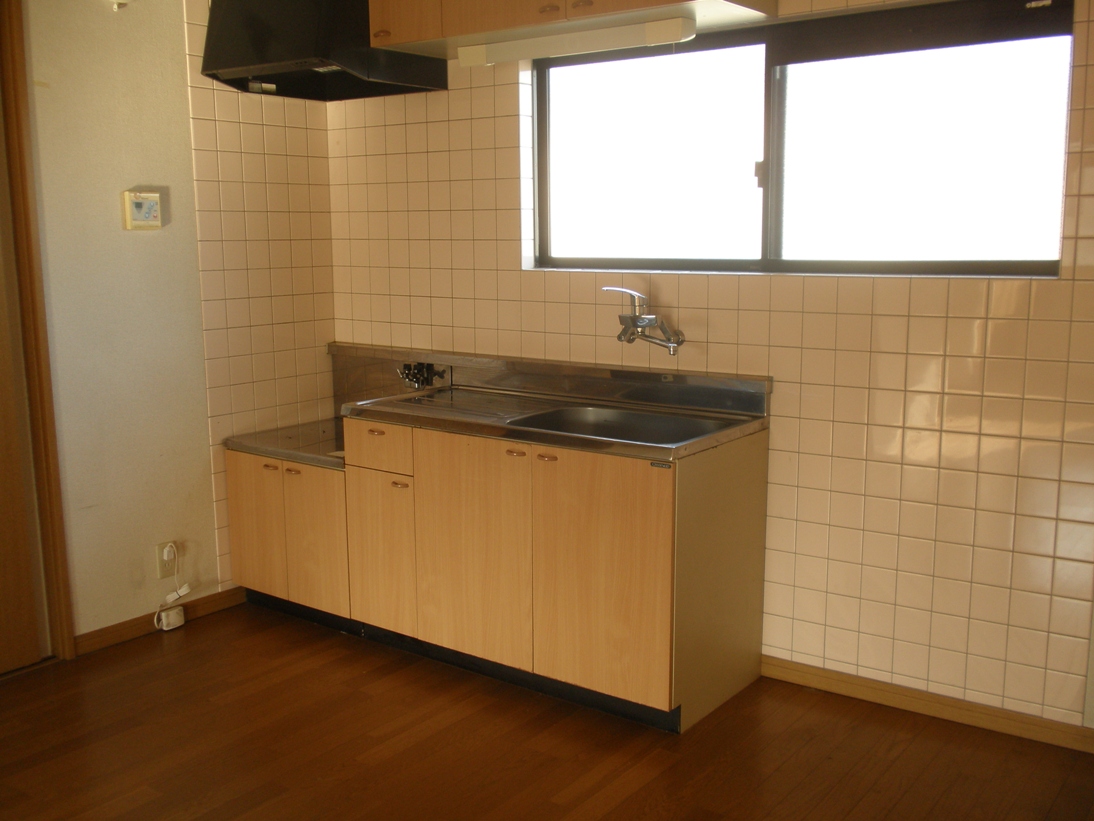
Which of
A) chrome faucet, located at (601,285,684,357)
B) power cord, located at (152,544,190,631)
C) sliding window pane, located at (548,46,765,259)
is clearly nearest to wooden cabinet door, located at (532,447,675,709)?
chrome faucet, located at (601,285,684,357)

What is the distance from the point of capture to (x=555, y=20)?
2781 millimetres

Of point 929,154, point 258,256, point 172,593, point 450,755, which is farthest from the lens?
point 258,256

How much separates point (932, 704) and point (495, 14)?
2402 millimetres

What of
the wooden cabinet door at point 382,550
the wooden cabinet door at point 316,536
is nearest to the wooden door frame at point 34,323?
the wooden cabinet door at point 316,536

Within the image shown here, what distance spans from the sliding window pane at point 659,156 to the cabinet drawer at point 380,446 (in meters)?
0.93

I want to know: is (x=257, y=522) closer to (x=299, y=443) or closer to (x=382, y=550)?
(x=299, y=443)

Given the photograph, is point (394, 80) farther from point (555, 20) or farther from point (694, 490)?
point (694, 490)

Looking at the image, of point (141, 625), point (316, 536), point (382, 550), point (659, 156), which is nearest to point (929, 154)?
point (659, 156)

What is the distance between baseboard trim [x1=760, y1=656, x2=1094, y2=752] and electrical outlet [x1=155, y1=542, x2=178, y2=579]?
2.13 metres

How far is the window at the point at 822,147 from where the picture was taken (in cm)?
265

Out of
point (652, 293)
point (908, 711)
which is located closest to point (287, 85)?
point (652, 293)

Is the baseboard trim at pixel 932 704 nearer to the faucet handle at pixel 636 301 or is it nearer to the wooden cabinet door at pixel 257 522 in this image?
the faucet handle at pixel 636 301

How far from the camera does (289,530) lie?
3553 mm

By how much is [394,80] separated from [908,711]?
2609 millimetres
